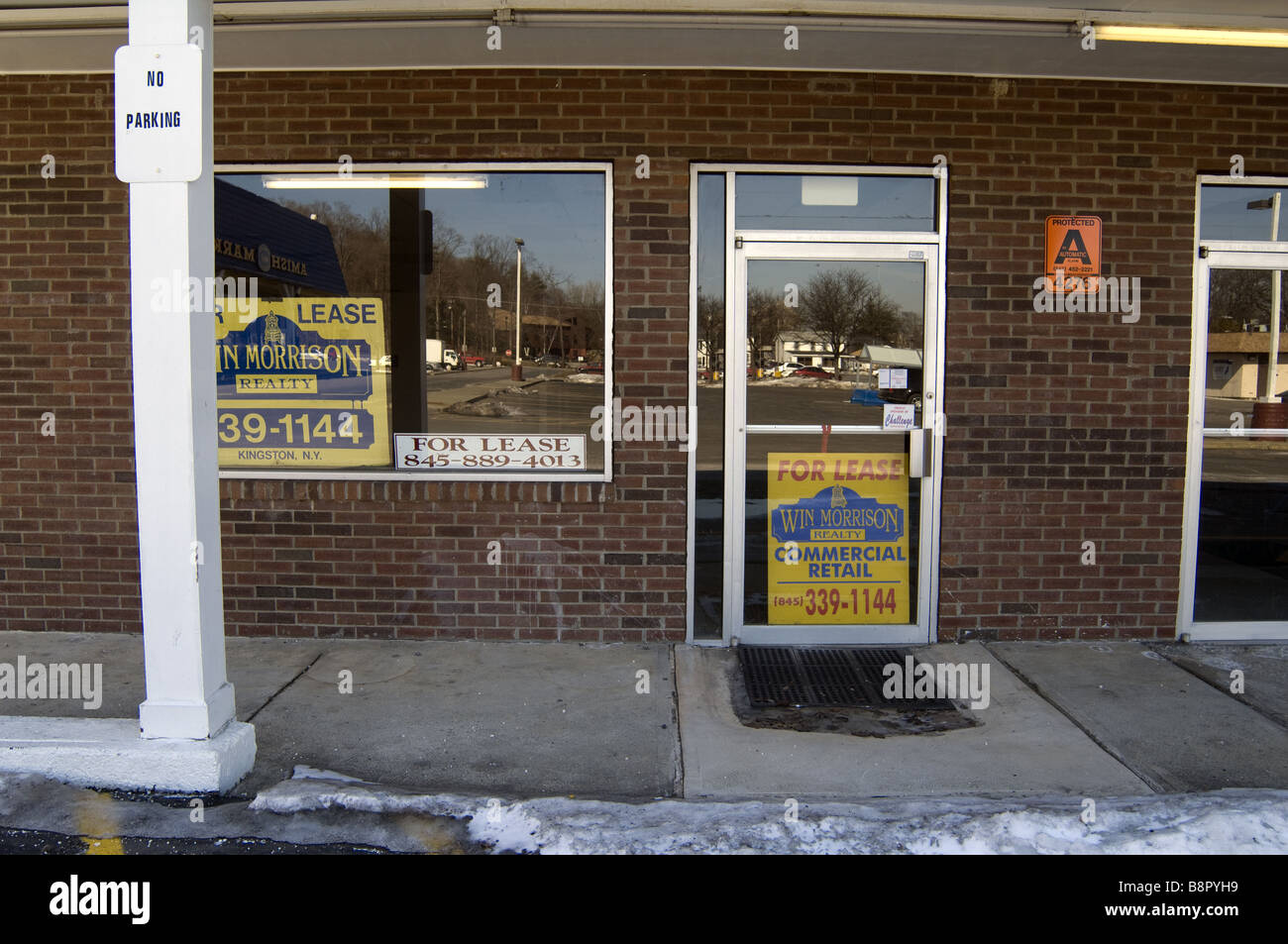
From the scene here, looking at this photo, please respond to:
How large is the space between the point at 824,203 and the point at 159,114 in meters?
3.44

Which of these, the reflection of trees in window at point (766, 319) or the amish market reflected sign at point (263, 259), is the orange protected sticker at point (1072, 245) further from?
the amish market reflected sign at point (263, 259)

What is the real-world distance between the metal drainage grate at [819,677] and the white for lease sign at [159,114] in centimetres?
352

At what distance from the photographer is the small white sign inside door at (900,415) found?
18.5 ft

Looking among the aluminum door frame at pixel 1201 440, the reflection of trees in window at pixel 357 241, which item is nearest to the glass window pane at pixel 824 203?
the aluminum door frame at pixel 1201 440

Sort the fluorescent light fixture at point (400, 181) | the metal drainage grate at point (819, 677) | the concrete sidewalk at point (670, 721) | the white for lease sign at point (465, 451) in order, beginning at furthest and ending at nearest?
the white for lease sign at point (465, 451) < the fluorescent light fixture at point (400, 181) < the metal drainage grate at point (819, 677) < the concrete sidewalk at point (670, 721)

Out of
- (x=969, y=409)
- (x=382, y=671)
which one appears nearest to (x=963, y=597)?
(x=969, y=409)

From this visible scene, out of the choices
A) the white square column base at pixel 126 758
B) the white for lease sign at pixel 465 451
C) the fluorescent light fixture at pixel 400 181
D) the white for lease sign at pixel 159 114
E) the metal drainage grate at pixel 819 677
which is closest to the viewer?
the white for lease sign at pixel 159 114

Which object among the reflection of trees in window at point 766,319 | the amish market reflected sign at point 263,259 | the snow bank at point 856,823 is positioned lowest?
the snow bank at point 856,823

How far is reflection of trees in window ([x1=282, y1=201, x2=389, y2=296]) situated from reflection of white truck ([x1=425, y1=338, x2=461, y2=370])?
46 centimetres

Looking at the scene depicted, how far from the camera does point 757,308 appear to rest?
5.57 metres

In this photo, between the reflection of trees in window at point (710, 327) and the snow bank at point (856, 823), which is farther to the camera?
the reflection of trees in window at point (710, 327)

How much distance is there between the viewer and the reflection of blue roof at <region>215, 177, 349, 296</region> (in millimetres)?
5613

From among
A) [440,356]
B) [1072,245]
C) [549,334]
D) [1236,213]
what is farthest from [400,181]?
[1236,213]

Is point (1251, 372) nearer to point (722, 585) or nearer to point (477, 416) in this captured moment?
point (722, 585)
